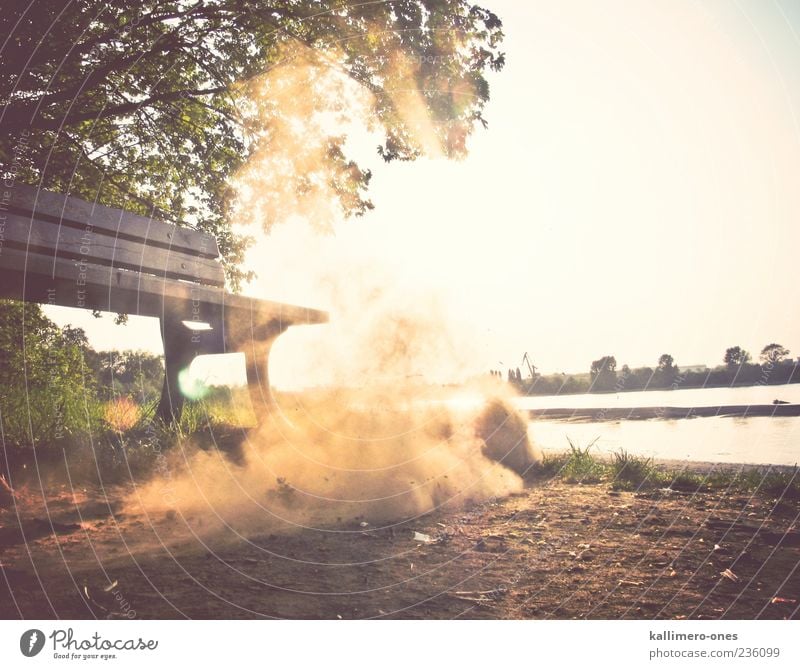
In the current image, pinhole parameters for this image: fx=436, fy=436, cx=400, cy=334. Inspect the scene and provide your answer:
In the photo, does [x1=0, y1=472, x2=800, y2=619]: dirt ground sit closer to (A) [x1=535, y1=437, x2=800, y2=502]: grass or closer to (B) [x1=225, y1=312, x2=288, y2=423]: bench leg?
(A) [x1=535, y1=437, x2=800, y2=502]: grass

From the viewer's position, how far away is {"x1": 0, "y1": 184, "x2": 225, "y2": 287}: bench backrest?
2.79m

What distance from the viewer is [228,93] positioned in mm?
6664

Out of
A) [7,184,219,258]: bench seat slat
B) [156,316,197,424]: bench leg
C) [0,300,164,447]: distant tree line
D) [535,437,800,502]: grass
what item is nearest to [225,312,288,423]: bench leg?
[156,316,197,424]: bench leg

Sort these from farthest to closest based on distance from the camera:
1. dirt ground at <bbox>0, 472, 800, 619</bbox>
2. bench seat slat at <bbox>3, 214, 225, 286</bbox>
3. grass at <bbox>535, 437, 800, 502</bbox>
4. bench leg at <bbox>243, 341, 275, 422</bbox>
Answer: bench leg at <bbox>243, 341, 275, 422</bbox> < grass at <bbox>535, 437, 800, 502</bbox> < bench seat slat at <bbox>3, 214, 225, 286</bbox> < dirt ground at <bbox>0, 472, 800, 619</bbox>

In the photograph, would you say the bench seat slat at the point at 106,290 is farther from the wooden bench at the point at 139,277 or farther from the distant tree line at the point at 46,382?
the distant tree line at the point at 46,382

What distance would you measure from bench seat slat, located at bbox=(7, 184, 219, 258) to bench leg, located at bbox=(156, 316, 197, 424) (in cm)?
103

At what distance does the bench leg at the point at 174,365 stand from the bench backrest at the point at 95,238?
2.82ft

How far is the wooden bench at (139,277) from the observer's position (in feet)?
9.28

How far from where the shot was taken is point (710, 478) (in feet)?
15.6

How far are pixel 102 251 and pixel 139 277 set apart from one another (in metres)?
0.31

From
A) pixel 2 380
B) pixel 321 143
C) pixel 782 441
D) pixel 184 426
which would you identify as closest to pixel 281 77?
pixel 321 143

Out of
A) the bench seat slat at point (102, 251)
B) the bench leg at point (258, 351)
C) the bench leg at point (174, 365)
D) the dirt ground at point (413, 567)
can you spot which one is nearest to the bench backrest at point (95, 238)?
the bench seat slat at point (102, 251)
